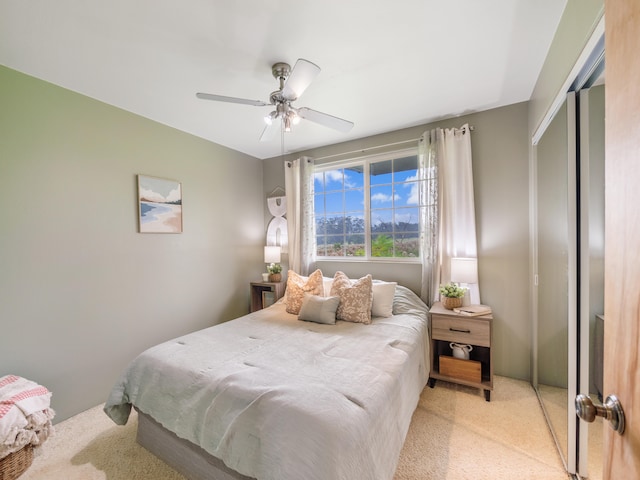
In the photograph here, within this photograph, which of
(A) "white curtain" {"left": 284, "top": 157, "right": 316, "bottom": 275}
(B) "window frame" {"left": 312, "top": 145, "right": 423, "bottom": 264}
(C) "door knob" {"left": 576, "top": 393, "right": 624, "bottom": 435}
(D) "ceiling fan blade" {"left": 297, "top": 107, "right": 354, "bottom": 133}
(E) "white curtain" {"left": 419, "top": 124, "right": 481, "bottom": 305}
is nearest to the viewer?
(C) "door knob" {"left": 576, "top": 393, "right": 624, "bottom": 435}

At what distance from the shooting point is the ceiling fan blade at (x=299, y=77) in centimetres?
151

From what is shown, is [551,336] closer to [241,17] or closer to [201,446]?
[201,446]

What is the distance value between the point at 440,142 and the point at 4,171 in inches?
140

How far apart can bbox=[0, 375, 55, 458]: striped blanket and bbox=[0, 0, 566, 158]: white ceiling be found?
7.02 feet

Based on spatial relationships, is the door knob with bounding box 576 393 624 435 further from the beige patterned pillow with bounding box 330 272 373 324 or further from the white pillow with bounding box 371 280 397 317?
the white pillow with bounding box 371 280 397 317

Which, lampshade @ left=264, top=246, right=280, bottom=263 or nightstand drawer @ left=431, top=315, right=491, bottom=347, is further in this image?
lampshade @ left=264, top=246, right=280, bottom=263

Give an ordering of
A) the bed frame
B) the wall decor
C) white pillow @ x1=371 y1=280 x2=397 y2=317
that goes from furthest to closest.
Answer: the wall decor → white pillow @ x1=371 y1=280 x2=397 y2=317 → the bed frame

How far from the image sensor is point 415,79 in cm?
216

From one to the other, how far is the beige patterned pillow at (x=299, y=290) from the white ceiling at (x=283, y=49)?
1.74 m

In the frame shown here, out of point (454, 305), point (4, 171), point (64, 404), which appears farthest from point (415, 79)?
point (64, 404)


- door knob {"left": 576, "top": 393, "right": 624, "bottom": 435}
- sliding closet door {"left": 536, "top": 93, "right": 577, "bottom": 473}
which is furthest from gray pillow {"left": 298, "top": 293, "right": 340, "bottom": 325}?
door knob {"left": 576, "top": 393, "right": 624, "bottom": 435}

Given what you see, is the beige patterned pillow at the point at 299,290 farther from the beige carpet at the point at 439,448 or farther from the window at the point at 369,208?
the beige carpet at the point at 439,448

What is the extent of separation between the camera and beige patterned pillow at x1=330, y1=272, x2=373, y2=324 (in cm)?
248

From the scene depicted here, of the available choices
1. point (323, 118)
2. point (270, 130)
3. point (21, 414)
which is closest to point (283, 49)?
point (323, 118)
